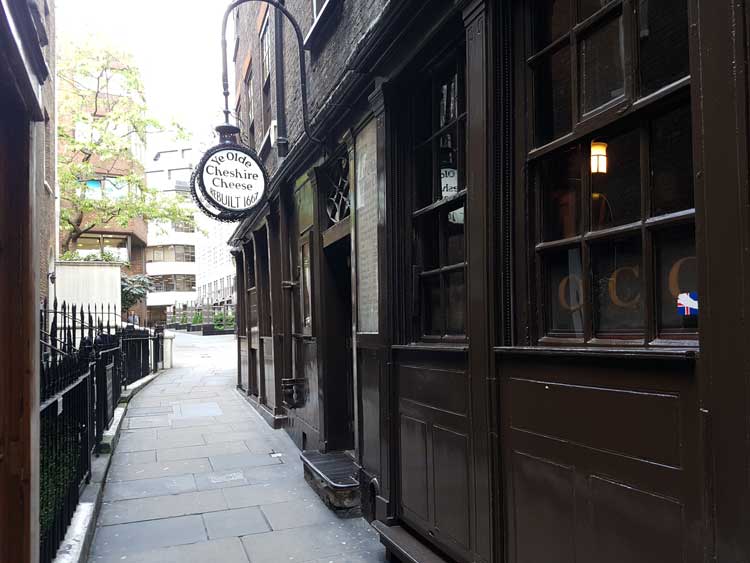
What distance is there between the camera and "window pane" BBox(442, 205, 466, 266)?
3797 mm

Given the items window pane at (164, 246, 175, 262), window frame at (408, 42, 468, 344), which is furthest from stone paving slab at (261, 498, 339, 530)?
window pane at (164, 246, 175, 262)

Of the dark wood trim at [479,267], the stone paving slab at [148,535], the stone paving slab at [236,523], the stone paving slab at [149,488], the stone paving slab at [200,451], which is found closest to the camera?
the dark wood trim at [479,267]

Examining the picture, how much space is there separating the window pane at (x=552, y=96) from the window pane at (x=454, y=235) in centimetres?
89

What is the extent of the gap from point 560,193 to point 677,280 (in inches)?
33.2

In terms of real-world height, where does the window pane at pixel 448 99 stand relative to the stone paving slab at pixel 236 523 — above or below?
above

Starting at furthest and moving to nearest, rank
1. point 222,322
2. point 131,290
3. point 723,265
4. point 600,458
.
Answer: point 222,322 → point 131,290 → point 600,458 → point 723,265

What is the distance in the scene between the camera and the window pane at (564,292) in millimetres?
2762

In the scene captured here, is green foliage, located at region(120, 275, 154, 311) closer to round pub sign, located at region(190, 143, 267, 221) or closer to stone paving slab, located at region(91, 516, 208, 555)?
round pub sign, located at region(190, 143, 267, 221)

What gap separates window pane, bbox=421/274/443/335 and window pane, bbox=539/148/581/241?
1.22 m

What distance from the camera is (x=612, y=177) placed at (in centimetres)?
256

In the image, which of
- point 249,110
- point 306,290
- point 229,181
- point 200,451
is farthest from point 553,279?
point 249,110

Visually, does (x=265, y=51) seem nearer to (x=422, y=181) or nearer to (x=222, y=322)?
(x=422, y=181)

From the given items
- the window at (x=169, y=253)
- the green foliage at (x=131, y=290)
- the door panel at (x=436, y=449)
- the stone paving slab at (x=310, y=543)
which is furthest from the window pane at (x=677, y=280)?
the window at (x=169, y=253)

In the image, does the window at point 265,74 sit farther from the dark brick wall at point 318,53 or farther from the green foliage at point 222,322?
the green foliage at point 222,322
